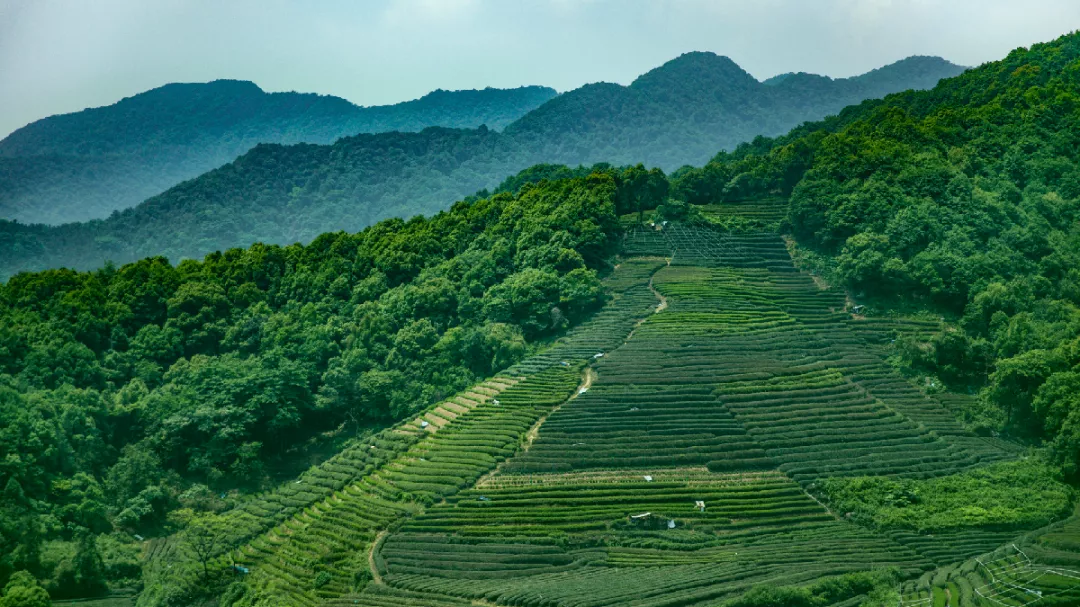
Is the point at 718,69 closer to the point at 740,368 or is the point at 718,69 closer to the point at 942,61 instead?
the point at 942,61

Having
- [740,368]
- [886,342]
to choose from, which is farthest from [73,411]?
[886,342]

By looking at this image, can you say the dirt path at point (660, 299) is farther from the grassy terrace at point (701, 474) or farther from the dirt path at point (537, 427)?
the dirt path at point (537, 427)

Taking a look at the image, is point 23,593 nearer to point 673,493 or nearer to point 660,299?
point 673,493

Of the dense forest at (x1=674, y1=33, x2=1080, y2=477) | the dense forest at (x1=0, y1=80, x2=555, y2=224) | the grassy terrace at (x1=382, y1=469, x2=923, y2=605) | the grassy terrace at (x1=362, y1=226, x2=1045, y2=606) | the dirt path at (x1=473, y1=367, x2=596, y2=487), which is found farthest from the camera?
the dense forest at (x1=0, y1=80, x2=555, y2=224)

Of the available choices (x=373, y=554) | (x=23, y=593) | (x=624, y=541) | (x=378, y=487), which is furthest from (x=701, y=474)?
(x=23, y=593)

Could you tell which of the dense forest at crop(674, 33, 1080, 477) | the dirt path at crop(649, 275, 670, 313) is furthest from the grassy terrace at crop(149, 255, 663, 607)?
the dense forest at crop(674, 33, 1080, 477)

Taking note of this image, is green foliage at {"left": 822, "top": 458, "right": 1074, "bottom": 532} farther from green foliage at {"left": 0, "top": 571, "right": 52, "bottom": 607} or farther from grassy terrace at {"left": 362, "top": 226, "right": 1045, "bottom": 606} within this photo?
green foliage at {"left": 0, "top": 571, "right": 52, "bottom": 607}

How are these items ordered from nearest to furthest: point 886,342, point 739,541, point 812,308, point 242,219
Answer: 1. point 739,541
2. point 886,342
3. point 812,308
4. point 242,219
